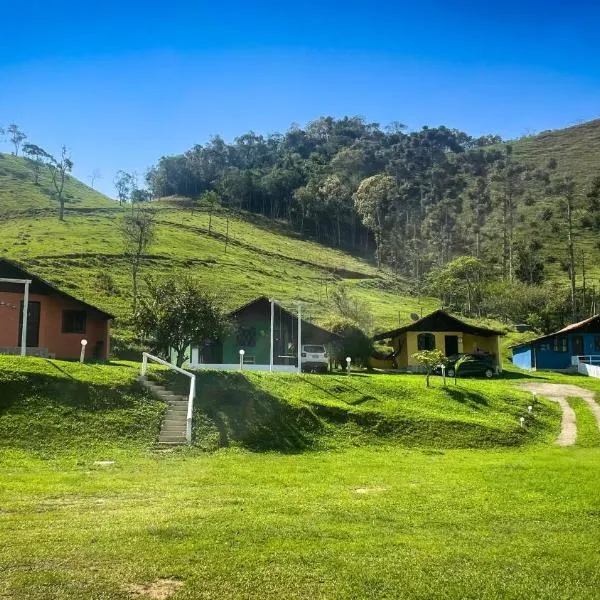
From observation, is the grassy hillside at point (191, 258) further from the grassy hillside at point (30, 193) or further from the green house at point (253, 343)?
the green house at point (253, 343)

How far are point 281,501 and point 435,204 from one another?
115 metres

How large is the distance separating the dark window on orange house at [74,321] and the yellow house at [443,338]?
803 inches

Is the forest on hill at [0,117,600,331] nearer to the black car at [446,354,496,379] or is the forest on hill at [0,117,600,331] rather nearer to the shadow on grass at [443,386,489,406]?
the black car at [446,354,496,379]

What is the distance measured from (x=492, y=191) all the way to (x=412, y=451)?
106 m

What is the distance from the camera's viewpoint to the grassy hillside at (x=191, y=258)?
61.1 meters

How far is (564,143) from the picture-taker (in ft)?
534

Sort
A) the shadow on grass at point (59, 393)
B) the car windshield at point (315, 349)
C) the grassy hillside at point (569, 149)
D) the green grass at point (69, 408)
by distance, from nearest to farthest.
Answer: the green grass at point (69, 408)
the shadow on grass at point (59, 393)
the car windshield at point (315, 349)
the grassy hillside at point (569, 149)

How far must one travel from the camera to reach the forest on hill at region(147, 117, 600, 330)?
256ft

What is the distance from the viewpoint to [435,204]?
401 feet

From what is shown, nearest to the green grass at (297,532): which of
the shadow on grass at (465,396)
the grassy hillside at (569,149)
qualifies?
the shadow on grass at (465,396)

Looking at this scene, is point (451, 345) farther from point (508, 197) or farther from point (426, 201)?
point (426, 201)

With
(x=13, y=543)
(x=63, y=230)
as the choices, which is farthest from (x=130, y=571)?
→ (x=63, y=230)

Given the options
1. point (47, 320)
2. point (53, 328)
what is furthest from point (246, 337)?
point (47, 320)

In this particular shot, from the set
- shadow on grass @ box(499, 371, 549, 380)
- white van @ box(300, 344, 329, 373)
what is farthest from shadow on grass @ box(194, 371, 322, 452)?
shadow on grass @ box(499, 371, 549, 380)
